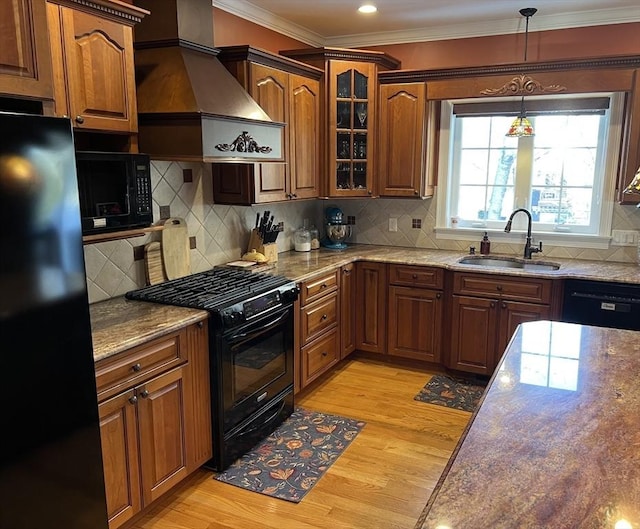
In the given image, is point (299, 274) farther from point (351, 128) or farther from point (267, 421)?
point (351, 128)

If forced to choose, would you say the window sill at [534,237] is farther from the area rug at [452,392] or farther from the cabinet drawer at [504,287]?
the area rug at [452,392]

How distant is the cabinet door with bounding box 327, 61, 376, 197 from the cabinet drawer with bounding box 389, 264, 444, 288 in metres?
0.69

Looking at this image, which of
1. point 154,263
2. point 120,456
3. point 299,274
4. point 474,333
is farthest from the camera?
point 474,333

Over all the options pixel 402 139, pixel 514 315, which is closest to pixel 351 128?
pixel 402 139

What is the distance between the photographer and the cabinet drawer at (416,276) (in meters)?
3.97

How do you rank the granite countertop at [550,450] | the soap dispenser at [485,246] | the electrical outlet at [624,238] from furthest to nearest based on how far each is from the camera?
the soap dispenser at [485,246]
the electrical outlet at [624,238]
the granite countertop at [550,450]

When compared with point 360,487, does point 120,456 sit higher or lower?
higher

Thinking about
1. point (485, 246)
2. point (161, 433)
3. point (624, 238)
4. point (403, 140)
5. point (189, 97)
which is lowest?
point (161, 433)

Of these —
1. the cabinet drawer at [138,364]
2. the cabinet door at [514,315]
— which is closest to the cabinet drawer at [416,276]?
the cabinet door at [514,315]

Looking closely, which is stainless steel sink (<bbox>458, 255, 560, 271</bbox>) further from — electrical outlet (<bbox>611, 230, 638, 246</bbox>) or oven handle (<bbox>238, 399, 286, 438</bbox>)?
oven handle (<bbox>238, 399, 286, 438</bbox>)

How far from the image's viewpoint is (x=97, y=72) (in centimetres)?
228

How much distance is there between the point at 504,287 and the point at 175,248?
87.2 inches

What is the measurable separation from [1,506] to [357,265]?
117 inches

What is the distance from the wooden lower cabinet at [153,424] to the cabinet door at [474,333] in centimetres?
202
